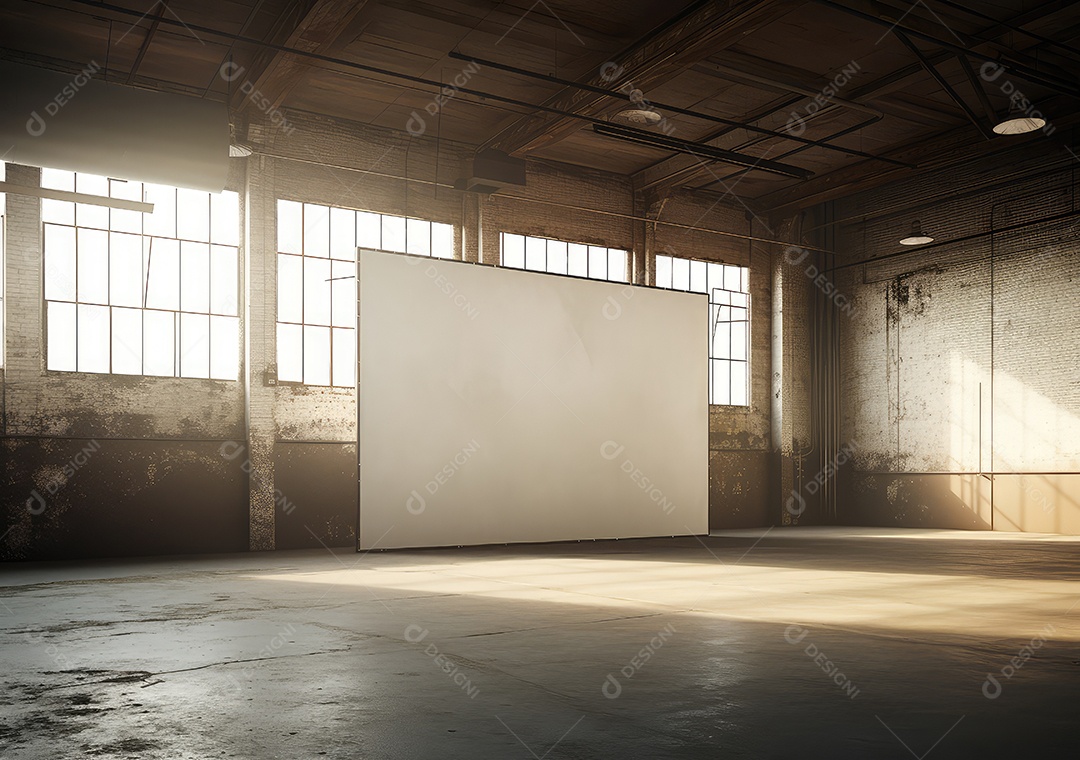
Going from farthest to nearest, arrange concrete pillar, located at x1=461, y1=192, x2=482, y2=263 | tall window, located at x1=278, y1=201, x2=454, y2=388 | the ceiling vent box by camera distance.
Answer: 1. concrete pillar, located at x1=461, y1=192, x2=482, y2=263
2. the ceiling vent box
3. tall window, located at x1=278, y1=201, x2=454, y2=388

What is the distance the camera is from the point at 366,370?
13008mm

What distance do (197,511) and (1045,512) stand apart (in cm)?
1400

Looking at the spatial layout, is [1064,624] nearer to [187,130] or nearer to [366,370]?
[366,370]

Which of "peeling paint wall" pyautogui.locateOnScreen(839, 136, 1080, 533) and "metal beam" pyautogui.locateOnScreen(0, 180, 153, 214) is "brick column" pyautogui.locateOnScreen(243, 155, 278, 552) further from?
"peeling paint wall" pyautogui.locateOnScreen(839, 136, 1080, 533)

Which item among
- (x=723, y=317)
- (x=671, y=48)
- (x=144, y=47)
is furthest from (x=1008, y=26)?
(x=144, y=47)

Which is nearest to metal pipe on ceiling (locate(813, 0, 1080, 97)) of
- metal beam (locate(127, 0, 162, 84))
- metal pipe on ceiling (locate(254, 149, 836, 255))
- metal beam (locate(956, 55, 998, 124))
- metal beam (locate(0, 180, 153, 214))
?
metal beam (locate(956, 55, 998, 124))

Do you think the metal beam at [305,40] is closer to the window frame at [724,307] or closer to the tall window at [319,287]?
the tall window at [319,287]

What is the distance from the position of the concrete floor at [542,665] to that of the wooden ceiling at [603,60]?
6557mm

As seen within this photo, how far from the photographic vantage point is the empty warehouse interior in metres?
5.81

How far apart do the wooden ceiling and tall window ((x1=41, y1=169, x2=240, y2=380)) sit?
1722 millimetres

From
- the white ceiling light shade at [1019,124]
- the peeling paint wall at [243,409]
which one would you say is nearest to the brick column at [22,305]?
the peeling paint wall at [243,409]

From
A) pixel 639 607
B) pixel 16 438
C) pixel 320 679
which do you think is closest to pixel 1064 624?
pixel 639 607

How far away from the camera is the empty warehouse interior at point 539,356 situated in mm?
5812

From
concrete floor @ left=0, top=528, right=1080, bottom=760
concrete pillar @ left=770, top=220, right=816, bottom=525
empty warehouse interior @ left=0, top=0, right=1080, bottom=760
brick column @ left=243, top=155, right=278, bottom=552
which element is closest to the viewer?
concrete floor @ left=0, top=528, right=1080, bottom=760
